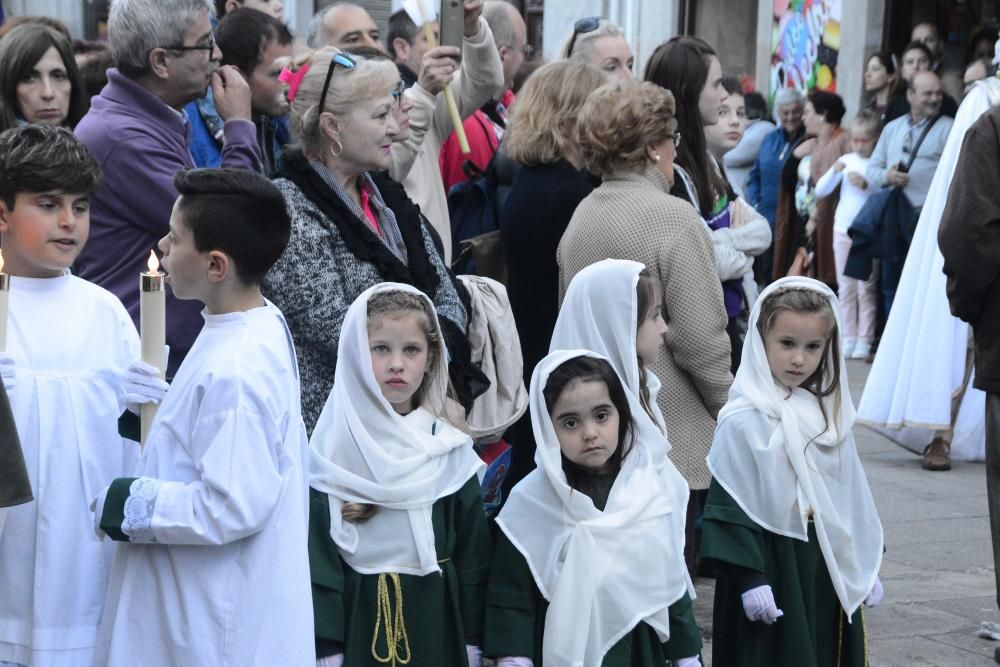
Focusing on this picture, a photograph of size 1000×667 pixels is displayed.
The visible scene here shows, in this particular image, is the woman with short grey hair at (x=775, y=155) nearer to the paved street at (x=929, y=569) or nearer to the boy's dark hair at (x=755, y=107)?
the boy's dark hair at (x=755, y=107)

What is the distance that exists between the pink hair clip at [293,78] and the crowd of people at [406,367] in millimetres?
12

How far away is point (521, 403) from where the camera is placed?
5.32m

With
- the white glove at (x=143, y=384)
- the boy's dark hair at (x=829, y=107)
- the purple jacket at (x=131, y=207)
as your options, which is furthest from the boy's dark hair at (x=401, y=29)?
the boy's dark hair at (x=829, y=107)

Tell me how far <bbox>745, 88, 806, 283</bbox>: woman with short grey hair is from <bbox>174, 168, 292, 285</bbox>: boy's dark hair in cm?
1153

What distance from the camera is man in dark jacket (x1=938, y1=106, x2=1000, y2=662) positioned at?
5.48 meters

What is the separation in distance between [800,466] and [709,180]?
6.21ft

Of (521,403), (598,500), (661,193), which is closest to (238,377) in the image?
(598,500)

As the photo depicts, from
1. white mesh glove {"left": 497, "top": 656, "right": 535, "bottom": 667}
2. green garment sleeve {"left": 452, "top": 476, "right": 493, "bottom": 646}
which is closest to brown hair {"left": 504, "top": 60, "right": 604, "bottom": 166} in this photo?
green garment sleeve {"left": 452, "top": 476, "right": 493, "bottom": 646}

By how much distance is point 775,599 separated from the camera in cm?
453

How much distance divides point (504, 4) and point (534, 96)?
171cm

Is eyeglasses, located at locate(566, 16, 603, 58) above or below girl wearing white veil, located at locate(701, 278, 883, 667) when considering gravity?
above

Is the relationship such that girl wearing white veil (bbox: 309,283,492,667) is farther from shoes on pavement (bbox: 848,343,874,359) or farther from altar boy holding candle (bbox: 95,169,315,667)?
shoes on pavement (bbox: 848,343,874,359)

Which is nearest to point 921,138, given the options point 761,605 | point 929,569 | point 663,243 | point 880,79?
point 880,79

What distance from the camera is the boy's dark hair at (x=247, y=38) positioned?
5.71 meters
